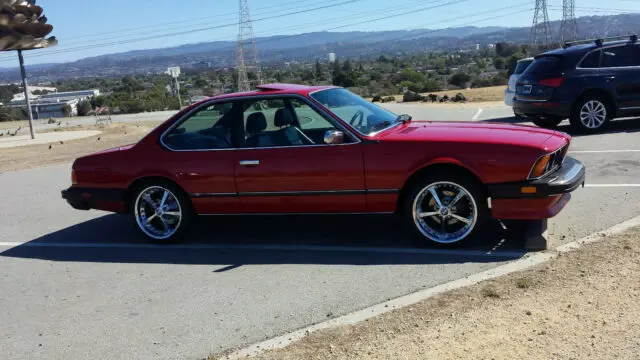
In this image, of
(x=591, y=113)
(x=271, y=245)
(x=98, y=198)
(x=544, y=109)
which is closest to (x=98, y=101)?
(x=544, y=109)

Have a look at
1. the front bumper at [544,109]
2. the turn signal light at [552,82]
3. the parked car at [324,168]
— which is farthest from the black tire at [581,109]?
the parked car at [324,168]

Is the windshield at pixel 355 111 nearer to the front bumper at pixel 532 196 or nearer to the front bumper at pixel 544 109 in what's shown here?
the front bumper at pixel 532 196

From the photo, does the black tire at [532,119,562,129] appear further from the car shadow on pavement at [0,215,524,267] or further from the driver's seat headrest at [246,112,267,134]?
the driver's seat headrest at [246,112,267,134]

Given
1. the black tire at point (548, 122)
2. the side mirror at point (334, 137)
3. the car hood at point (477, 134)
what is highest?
the side mirror at point (334, 137)

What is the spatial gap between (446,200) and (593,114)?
7827 millimetres

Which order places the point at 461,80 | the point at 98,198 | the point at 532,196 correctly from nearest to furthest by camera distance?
the point at 532,196, the point at 98,198, the point at 461,80

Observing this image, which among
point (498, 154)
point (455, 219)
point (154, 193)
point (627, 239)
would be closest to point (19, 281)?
point (154, 193)

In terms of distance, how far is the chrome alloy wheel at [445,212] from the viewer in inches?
214

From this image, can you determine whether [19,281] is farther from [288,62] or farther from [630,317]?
[288,62]

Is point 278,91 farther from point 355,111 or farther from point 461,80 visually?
point 461,80

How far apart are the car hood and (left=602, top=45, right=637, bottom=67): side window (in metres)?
7.17

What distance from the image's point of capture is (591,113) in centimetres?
1193

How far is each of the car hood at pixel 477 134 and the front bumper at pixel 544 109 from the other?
6.61 metres

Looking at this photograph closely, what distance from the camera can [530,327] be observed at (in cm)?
382
